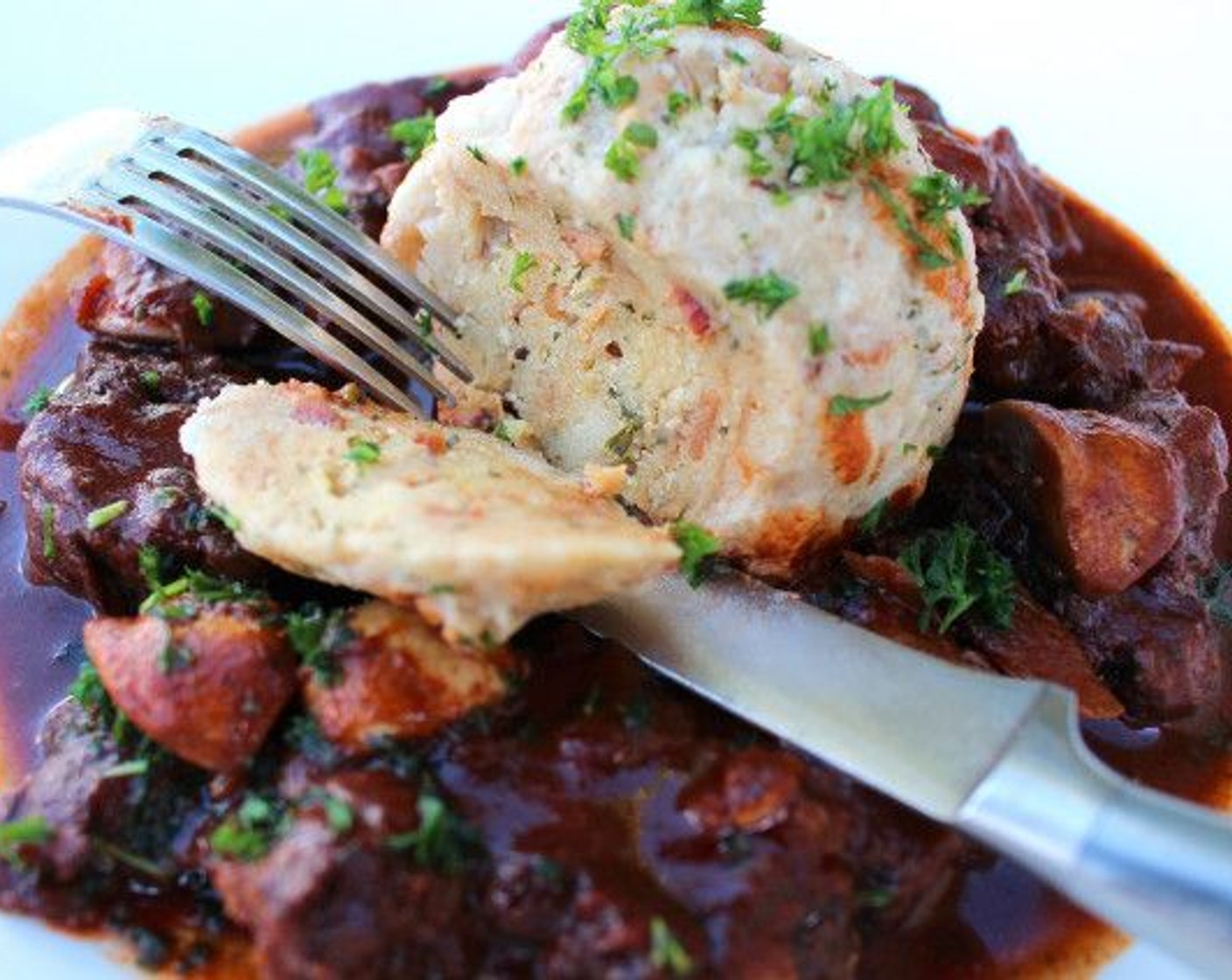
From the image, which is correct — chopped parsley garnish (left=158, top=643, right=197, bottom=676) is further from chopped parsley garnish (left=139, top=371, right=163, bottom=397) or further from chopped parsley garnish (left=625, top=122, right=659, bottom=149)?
chopped parsley garnish (left=625, top=122, right=659, bottom=149)

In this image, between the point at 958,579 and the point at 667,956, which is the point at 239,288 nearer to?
the point at 958,579

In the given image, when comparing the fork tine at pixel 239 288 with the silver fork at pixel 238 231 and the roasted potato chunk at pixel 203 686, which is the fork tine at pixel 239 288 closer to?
the silver fork at pixel 238 231

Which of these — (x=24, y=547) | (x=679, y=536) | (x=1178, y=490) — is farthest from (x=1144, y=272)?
(x=24, y=547)

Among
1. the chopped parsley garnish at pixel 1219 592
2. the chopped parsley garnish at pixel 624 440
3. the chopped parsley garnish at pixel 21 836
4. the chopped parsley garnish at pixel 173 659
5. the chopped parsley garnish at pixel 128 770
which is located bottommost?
the chopped parsley garnish at pixel 21 836

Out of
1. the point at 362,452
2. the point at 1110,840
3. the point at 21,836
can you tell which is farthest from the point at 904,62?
the point at 21,836

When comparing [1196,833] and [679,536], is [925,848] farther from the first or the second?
[679,536]

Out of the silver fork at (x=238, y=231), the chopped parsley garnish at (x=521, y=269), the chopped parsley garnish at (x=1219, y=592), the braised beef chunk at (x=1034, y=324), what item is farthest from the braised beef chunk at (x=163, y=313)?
the chopped parsley garnish at (x=1219, y=592)

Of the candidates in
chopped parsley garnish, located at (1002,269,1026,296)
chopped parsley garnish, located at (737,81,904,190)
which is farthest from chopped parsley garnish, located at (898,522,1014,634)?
chopped parsley garnish, located at (737,81,904,190)
